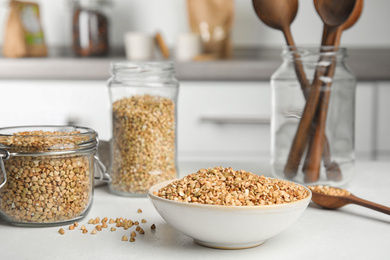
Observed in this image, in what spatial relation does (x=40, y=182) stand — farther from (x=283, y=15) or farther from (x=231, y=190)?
(x=283, y=15)

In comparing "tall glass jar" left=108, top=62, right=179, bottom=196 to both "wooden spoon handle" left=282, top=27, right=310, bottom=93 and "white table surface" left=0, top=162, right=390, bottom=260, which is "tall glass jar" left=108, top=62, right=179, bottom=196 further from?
"wooden spoon handle" left=282, top=27, right=310, bottom=93

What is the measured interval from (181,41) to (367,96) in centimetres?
78

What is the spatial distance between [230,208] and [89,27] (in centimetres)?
178

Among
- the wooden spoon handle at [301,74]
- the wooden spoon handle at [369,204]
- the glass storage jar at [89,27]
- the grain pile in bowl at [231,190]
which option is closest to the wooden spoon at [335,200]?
the wooden spoon handle at [369,204]

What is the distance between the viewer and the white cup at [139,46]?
2.24m

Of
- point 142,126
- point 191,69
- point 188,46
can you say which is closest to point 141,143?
point 142,126

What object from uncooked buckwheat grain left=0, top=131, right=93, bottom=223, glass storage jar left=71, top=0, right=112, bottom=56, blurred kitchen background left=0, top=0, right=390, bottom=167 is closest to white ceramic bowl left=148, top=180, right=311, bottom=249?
uncooked buckwheat grain left=0, top=131, right=93, bottom=223

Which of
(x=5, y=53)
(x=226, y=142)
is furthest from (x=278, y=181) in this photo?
(x=5, y=53)

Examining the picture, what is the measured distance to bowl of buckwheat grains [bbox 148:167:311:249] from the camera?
644 millimetres

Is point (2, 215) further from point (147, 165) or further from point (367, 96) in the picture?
point (367, 96)

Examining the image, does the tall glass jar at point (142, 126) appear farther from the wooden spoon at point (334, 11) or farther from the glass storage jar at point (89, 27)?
the glass storage jar at point (89, 27)

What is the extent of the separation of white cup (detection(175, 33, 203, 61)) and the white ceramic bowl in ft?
5.21

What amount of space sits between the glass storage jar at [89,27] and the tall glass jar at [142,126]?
128 centimetres

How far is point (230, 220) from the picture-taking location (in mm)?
643
